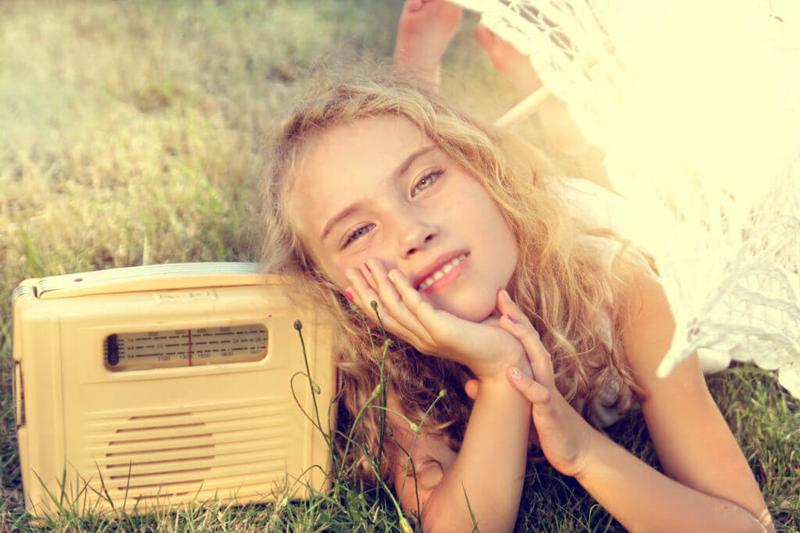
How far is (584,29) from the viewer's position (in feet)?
4.45

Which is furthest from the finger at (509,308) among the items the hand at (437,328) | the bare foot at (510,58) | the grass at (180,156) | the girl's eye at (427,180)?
the bare foot at (510,58)

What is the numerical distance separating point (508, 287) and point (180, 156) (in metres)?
1.37

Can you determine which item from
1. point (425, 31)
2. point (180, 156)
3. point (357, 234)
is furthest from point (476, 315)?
point (180, 156)

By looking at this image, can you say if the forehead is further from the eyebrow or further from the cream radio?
the cream radio

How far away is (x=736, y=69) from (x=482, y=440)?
0.65m

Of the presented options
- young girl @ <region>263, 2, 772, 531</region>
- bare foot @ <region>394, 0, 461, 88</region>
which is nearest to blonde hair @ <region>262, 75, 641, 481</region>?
young girl @ <region>263, 2, 772, 531</region>

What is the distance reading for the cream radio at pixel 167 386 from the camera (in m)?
1.44

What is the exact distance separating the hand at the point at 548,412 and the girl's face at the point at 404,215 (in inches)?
3.3

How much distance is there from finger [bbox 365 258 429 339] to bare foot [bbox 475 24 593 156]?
3.81 ft

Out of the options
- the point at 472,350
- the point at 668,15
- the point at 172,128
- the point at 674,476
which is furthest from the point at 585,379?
the point at 172,128

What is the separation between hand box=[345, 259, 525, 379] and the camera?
1443 mm

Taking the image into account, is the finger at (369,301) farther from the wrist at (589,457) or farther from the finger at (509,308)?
the wrist at (589,457)

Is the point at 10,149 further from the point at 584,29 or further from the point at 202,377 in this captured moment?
the point at 584,29

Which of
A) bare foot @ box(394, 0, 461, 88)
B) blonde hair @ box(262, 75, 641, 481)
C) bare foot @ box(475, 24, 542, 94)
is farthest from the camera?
bare foot @ box(475, 24, 542, 94)
